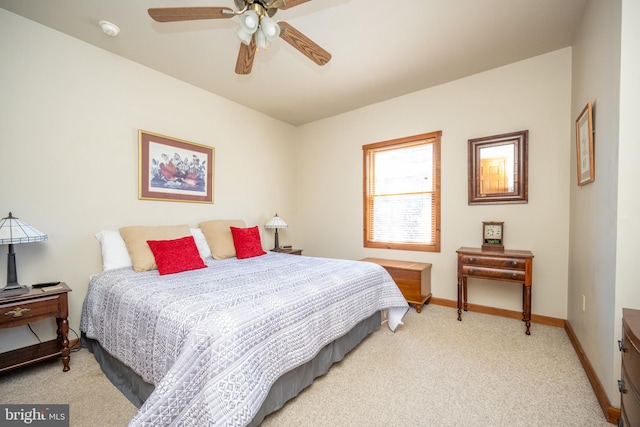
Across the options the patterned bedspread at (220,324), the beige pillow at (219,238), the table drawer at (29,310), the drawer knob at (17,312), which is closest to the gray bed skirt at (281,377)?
the patterned bedspread at (220,324)

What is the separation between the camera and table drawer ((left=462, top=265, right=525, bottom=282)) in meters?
2.67

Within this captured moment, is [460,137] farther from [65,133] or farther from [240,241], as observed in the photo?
[65,133]

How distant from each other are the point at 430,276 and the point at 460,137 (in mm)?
1808

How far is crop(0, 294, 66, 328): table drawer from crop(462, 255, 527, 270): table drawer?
3.69 meters

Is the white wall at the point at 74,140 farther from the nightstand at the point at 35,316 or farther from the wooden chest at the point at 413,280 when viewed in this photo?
the wooden chest at the point at 413,280

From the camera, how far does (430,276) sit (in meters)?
3.54

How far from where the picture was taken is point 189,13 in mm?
1633

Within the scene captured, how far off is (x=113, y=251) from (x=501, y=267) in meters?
3.79

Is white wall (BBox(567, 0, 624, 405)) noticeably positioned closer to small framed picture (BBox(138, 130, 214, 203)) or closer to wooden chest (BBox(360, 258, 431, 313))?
wooden chest (BBox(360, 258, 431, 313))

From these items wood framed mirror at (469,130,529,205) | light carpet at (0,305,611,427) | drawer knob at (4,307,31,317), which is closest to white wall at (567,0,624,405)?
light carpet at (0,305,611,427)

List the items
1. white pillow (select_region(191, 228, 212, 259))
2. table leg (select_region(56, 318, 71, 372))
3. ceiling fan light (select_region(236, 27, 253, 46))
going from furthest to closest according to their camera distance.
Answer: white pillow (select_region(191, 228, 212, 259))
table leg (select_region(56, 318, 71, 372))
ceiling fan light (select_region(236, 27, 253, 46))

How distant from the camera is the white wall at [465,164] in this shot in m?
2.79

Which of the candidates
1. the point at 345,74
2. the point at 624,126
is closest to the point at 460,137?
the point at 345,74

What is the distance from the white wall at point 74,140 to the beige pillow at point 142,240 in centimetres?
30
